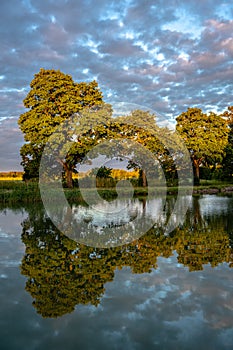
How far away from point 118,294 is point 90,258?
2584mm

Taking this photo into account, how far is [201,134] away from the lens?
55000mm

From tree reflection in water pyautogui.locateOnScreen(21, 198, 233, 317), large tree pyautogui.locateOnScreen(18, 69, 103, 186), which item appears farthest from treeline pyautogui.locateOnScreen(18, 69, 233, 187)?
tree reflection in water pyautogui.locateOnScreen(21, 198, 233, 317)

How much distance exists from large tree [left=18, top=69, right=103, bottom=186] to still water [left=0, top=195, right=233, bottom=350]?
87.3 feet

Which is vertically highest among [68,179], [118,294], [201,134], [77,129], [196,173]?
[201,134]

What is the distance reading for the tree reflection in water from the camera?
586cm

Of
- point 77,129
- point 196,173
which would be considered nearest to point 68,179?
point 77,129

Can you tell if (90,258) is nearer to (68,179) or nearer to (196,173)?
(68,179)

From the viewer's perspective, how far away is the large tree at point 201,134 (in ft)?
178

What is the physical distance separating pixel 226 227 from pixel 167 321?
8.70 meters

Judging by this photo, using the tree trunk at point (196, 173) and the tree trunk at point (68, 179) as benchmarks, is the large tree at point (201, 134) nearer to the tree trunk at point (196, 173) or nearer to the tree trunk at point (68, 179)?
the tree trunk at point (196, 173)

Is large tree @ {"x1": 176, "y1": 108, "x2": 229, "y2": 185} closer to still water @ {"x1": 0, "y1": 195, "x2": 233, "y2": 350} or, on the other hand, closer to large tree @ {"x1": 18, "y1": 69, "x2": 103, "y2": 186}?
large tree @ {"x1": 18, "y1": 69, "x2": 103, "y2": 186}

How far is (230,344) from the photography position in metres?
4.16

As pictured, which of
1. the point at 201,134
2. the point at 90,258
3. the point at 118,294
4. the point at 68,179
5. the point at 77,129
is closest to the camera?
the point at 118,294

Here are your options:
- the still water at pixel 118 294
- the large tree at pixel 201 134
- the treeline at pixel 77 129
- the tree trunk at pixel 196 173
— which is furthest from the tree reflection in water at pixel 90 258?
the large tree at pixel 201 134
